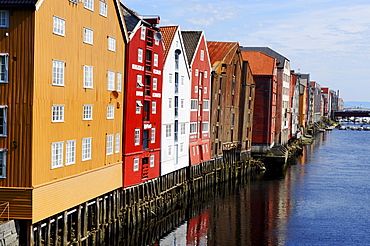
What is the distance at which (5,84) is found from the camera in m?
27.8

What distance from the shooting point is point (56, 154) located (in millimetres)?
30344

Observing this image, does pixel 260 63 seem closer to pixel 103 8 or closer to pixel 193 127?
pixel 193 127

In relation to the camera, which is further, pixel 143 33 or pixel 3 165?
pixel 143 33

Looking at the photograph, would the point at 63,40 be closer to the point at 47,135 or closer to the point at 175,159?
the point at 47,135

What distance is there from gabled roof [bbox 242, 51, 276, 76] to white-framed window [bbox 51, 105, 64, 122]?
206 feet

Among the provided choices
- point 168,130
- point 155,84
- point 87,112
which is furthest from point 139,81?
point 87,112

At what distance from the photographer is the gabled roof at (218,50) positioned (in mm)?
68875

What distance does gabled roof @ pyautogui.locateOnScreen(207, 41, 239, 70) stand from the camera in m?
68.9

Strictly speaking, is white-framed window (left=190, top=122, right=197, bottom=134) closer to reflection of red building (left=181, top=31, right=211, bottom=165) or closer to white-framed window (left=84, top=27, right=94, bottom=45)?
reflection of red building (left=181, top=31, right=211, bottom=165)

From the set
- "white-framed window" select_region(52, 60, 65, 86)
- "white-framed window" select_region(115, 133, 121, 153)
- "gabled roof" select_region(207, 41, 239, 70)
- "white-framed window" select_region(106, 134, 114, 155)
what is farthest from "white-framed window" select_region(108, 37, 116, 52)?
"gabled roof" select_region(207, 41, 239, 70)

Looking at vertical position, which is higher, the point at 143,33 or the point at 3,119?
the point at 143,33

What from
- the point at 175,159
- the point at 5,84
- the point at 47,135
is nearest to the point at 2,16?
the point at 5,84

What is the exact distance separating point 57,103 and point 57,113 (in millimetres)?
636

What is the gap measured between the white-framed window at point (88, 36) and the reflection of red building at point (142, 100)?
21.1 ft
